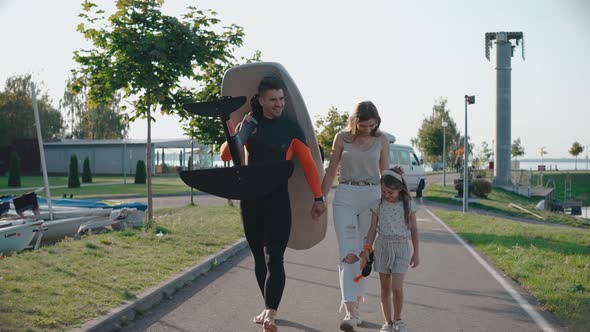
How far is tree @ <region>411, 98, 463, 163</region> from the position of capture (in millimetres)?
69188

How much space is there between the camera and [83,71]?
12.2 m

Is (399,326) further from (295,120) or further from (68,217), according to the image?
(68,217)

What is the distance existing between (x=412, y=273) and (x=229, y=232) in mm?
4957

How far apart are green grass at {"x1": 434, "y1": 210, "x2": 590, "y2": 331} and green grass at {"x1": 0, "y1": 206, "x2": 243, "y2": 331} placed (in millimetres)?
4227

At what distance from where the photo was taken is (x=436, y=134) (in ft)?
227

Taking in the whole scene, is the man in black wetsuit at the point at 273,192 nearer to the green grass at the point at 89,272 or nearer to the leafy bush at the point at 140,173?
the green grass at the point at 89,272

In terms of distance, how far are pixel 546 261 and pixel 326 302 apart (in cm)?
411

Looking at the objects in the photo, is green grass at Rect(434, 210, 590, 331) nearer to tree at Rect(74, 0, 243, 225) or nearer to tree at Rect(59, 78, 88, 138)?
tree at Rect(74, 0, 243, 225)

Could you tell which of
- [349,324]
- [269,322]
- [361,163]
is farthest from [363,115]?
[269,322]

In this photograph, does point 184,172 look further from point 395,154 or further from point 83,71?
point 395,154

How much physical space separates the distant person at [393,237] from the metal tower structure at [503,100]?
37.3 meters

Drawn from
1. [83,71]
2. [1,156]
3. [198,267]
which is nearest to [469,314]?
[198,267]

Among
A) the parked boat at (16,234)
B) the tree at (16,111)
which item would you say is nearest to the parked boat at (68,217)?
the parked boat at (16,234)

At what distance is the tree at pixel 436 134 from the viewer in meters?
69.2
